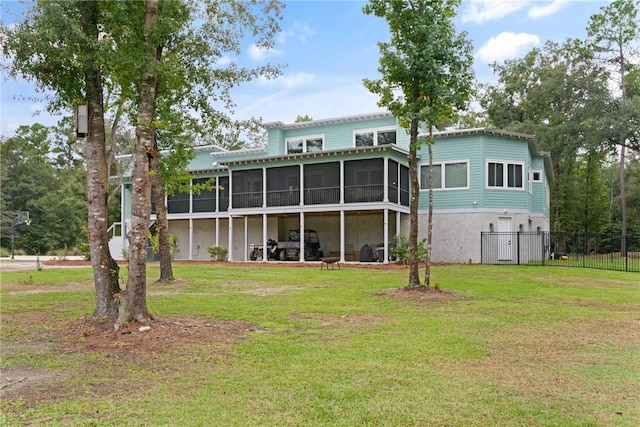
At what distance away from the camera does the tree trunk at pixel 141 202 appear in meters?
7.07

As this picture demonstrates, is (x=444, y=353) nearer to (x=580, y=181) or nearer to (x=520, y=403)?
(x=520, y=403)

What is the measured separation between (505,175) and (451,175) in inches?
106

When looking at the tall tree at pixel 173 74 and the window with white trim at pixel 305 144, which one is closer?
the tall tree at pixel 173 74

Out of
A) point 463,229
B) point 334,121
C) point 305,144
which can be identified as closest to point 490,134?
point 463,229

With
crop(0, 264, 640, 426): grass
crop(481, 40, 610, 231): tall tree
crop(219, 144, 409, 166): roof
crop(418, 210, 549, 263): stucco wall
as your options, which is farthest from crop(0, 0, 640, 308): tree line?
crop(481, 40, 610, 231): tall tree

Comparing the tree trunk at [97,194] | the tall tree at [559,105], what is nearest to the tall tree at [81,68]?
the tree trunk at [97,194]

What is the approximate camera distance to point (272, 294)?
463 inches

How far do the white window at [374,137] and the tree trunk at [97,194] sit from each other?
1976 centimetres

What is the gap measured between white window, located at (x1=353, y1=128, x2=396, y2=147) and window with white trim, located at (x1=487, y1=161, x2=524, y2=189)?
17.4ft

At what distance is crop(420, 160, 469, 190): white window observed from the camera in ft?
80.2

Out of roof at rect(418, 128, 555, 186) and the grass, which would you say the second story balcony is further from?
the grass

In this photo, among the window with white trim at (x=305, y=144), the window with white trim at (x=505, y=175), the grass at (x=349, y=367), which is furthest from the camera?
the window with white trim at (x=305, y=144)

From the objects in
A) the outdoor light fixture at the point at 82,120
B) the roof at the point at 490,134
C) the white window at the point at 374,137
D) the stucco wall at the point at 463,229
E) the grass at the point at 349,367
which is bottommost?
the grass at the point at 349,367

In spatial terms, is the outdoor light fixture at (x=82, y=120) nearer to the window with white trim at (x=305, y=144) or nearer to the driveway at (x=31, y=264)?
the driveway at (x=31, y=264)
